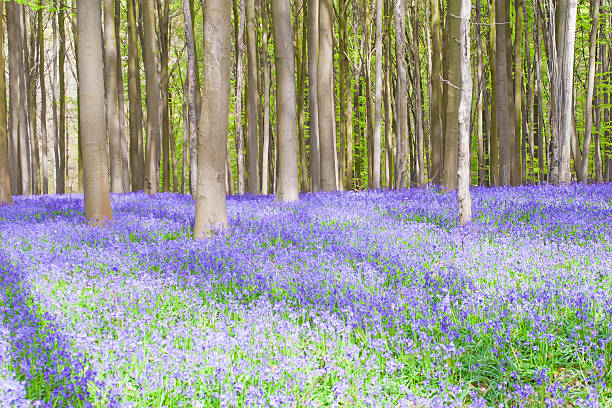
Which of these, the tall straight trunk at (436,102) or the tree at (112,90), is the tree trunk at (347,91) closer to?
the tall straight trunk at (436,102)

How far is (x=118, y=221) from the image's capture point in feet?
28.8

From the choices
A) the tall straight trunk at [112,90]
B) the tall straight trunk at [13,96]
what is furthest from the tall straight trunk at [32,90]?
the tall straight trunk at [112,90]

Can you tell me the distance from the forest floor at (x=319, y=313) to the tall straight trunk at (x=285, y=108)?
267 cm

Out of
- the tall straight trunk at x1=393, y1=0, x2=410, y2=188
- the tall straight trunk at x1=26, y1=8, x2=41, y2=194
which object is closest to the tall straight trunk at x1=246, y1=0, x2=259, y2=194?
the tall straight trunk at x1=393, y1=0, x2=410, y2=188

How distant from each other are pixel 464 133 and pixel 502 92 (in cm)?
727

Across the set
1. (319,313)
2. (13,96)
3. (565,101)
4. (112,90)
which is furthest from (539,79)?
(13,96)

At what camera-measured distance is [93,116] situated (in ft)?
28.8

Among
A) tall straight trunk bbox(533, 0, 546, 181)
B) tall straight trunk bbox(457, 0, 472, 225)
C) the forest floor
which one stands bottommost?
the forest floor

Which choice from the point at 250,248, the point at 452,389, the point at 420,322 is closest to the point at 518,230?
the point at 420,322

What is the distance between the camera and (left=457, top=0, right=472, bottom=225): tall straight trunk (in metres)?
7.52

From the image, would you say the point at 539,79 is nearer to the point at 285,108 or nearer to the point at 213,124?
the point at 285,108

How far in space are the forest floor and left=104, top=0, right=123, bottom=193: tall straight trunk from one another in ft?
23.8

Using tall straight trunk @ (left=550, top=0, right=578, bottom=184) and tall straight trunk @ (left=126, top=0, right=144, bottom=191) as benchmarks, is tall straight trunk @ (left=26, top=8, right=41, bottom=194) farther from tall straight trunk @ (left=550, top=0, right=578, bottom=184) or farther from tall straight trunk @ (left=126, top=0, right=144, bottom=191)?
tall straight trunk @ (left=550, top=0, right=578, bottom=184)

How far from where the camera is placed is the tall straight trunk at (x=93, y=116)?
858 cm
